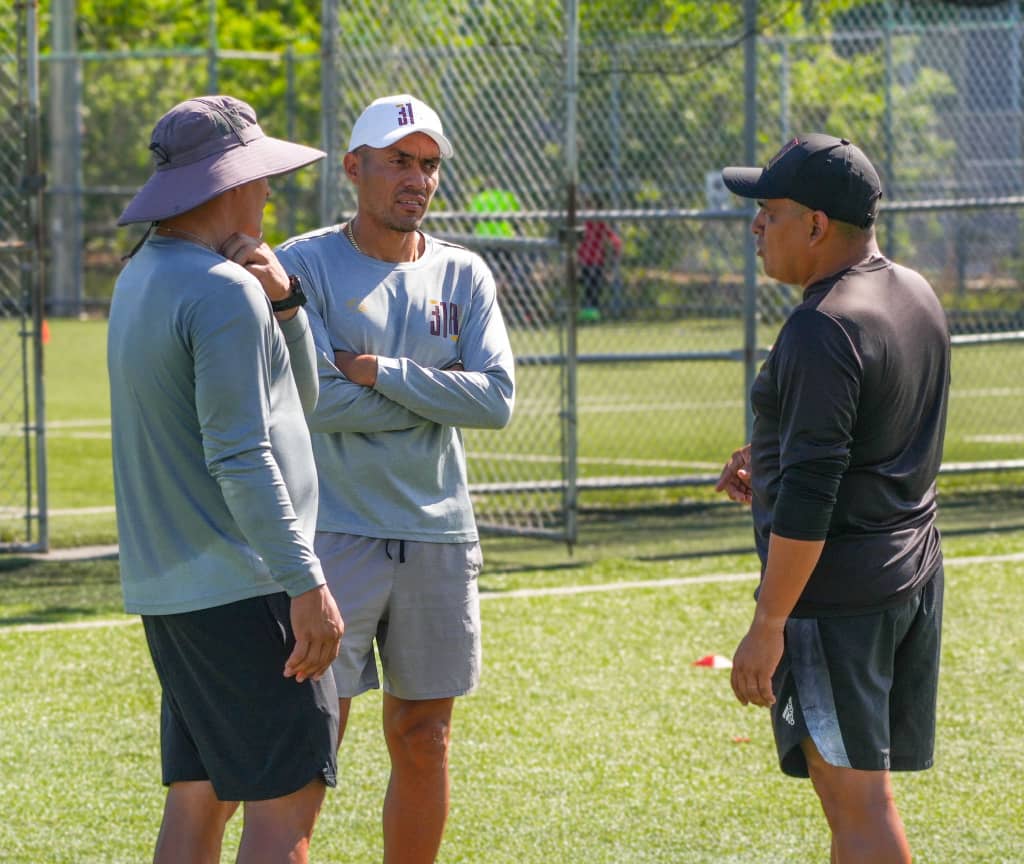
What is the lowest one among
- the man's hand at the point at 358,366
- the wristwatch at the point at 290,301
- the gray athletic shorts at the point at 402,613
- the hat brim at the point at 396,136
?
the gray athletic shorts at the point at 402,613

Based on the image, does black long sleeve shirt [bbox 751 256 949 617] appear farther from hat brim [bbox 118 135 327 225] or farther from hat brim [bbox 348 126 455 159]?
hat brim [bbox 348 126 455 159]

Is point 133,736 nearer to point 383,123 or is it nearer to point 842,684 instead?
point 383,123

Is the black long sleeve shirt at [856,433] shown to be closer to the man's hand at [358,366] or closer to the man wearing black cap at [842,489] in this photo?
the man wearing black cap at [842,489]

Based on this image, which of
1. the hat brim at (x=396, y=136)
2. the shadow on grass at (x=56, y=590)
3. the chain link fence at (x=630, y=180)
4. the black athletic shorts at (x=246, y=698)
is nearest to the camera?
the black athletic shorts at (x=246, y=698)

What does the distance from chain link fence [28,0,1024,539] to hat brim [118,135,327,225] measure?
575cm

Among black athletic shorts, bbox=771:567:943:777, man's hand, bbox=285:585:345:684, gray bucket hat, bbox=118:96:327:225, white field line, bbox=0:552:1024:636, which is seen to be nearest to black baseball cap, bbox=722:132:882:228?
black athletic shorts, bbox=771:567:943:777

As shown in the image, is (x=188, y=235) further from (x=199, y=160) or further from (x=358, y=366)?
(x=358, y=366)

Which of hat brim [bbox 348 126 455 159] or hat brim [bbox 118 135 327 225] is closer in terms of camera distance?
hat brim [bbox 118 135 327 225]

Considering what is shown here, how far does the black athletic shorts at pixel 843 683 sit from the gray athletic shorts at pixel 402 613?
0.98 meters

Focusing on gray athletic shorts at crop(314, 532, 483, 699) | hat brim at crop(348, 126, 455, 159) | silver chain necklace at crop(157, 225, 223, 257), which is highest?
hat brim at crop(348, 126, 455, 159)

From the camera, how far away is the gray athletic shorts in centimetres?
448

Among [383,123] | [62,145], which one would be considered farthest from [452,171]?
[62,145]

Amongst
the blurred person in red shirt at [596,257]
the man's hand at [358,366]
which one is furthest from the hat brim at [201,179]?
the blurred person in red shirt at [596,257]

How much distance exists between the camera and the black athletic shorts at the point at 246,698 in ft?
11.6
